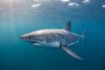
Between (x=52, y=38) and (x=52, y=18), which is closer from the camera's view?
(x=52, y=38)

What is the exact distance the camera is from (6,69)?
677 inches

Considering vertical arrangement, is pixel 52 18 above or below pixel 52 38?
above

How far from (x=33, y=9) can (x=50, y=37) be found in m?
7.21

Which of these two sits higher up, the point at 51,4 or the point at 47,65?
the point at 51,4

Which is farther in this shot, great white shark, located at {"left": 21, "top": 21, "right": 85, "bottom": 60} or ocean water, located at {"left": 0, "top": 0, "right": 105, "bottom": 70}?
ocean water, located at {"left": 0, "top": 0, "right": 105, "bottom": 70}

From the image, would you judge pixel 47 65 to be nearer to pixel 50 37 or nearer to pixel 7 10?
pixel 7 10

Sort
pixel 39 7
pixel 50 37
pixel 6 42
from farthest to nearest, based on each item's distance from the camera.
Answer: pixel 6 42 < pixel 39 7 < pixel 50 37

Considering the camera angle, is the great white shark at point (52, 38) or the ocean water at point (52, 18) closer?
the great white shark at point (52, 38)

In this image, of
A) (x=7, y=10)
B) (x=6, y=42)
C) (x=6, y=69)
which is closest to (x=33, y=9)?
(x=7, y=10)

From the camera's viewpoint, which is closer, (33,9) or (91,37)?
(33,9)

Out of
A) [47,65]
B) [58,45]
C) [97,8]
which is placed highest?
[97,8]

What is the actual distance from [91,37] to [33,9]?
13.7 meters

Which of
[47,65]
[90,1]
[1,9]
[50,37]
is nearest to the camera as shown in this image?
[50,37]

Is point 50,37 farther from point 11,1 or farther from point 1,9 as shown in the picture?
point 1,9
